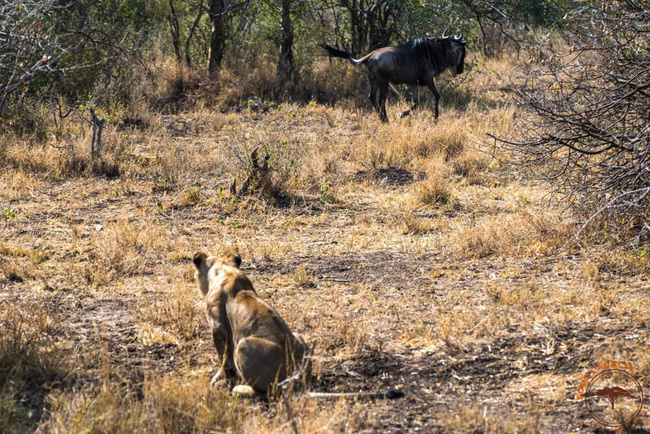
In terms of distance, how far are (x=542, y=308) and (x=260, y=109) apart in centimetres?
960

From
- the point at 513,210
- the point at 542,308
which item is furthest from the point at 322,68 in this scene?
the point at 542,308

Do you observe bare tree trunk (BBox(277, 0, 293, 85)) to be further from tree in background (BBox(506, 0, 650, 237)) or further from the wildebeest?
tree in background (BBox(506, 0, 650, 237))

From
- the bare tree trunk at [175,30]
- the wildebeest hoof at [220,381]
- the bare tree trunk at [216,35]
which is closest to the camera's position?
the wildebeest hoof at [220,381]

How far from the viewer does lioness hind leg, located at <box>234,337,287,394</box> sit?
4402 millimetres

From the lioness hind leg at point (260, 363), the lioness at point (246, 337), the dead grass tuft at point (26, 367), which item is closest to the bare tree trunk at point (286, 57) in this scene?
the dead grass tuft at point (26, 367)

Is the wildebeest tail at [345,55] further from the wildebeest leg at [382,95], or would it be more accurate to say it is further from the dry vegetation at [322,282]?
the dry vegetation at [322,282]

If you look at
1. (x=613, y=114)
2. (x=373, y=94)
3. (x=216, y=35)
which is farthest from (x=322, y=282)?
(x=216, y=35)

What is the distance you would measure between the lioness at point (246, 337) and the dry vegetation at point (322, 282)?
163 mm

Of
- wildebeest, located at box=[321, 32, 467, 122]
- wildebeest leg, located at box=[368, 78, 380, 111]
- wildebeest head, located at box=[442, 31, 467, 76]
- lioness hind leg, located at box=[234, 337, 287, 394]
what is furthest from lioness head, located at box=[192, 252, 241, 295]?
wildebeest head, located at box=[442, 31, 467, 76]

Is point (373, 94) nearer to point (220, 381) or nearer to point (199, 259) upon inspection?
point (199, 259)

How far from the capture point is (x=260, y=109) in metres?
14.5

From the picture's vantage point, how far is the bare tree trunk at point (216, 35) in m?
→ 15.8

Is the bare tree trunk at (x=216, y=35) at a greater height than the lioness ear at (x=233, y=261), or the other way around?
the bare tree trunk at (x=216, y=35)

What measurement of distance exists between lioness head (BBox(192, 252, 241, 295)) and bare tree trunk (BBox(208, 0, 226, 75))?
11083 millimetres
